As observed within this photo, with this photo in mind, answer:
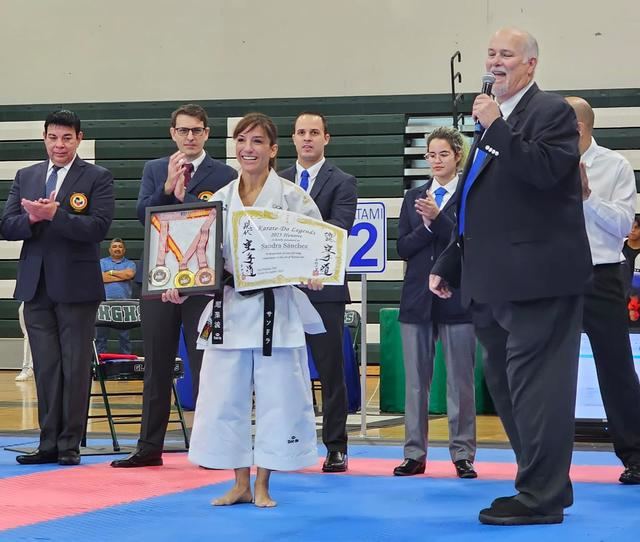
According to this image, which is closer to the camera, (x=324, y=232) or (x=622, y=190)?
(x=324, y=232)

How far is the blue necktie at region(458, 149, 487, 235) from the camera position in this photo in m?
3.81

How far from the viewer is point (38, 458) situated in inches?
215

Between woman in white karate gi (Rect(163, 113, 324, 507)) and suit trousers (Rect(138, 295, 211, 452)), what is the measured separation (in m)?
1.16

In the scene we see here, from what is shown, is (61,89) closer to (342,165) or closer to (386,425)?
(342,165)

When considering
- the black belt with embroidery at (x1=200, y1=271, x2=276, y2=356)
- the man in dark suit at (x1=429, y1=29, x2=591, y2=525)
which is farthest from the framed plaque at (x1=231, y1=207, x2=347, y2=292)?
the man in dark suit at (x1=429, y1=29, x2=591, y2=525)

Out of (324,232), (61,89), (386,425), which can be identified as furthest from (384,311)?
(61,89)

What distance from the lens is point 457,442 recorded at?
504cm

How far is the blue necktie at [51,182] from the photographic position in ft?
18.7

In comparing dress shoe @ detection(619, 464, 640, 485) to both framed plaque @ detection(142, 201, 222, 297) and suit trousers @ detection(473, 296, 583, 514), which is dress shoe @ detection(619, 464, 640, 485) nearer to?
suit trousers @ detection(473, 296, 583, 514)

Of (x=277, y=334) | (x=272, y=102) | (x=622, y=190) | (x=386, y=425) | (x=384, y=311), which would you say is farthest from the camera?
(x=272, y=102)

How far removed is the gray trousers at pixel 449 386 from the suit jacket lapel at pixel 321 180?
839 millimetres

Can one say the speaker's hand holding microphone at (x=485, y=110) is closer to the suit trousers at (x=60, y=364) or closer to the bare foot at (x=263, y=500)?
the bare foot at (x=263, y=500)

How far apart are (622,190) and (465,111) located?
297 inches

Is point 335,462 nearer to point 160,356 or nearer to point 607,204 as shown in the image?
point 160,356
